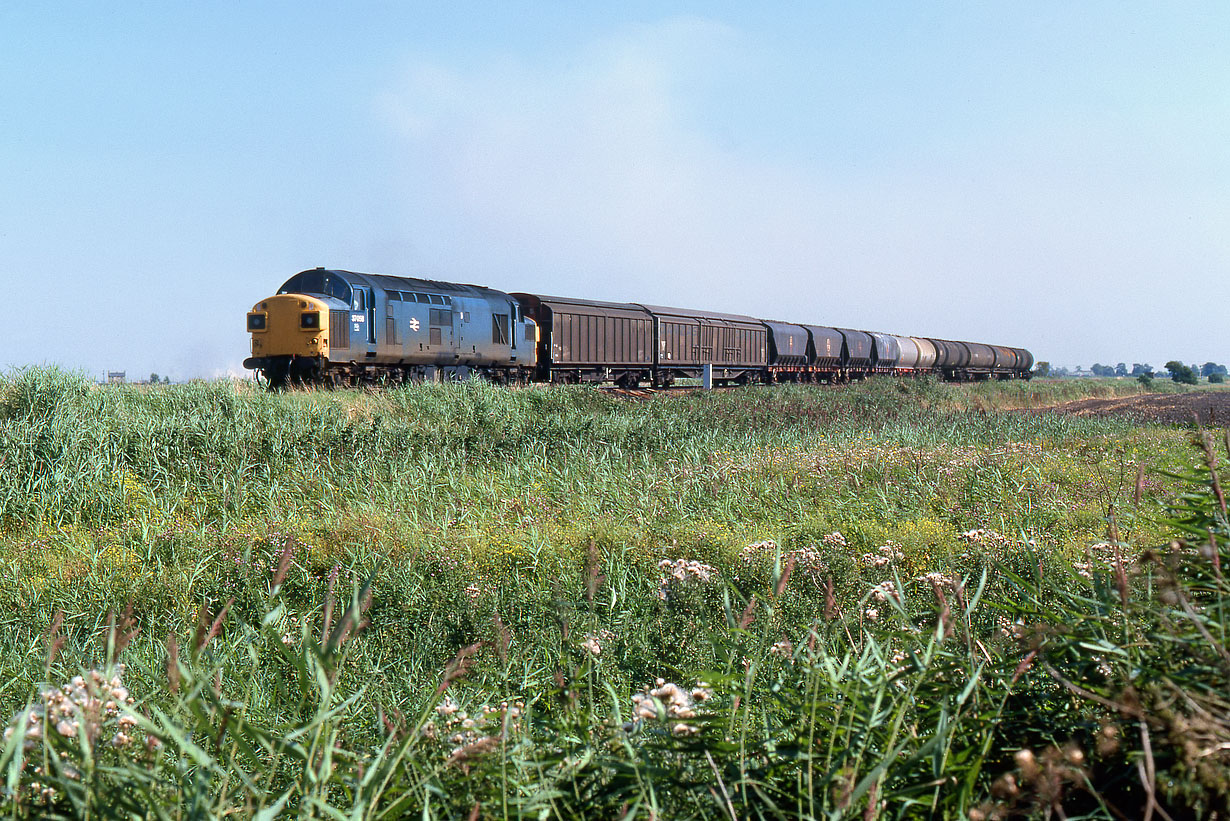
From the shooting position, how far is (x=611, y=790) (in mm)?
1995

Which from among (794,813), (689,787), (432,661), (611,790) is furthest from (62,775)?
(432,661)

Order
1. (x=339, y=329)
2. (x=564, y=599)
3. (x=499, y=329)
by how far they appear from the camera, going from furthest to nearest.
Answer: (x=499, y=329)
(x=339, y=329)
(x=564, y=599)

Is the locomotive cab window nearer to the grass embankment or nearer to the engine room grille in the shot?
the engine room grille

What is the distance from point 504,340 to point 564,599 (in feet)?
72.9

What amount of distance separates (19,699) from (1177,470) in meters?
11.3

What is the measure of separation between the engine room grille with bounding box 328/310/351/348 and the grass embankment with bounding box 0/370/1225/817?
4295 mm

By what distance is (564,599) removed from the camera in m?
4.40

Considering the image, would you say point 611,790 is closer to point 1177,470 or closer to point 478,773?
point 478,773

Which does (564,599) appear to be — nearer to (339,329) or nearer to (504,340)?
(339,329)

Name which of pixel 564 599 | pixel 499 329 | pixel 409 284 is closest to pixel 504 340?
pixel 499 329

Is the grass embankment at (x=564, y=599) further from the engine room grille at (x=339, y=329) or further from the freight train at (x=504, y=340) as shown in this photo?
the freight train at (x=504, y=340)

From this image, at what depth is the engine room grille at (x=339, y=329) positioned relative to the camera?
20594mm

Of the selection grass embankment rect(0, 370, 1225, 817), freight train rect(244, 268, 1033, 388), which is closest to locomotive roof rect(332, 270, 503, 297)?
freight train rect(244, 268, 1033, 388)

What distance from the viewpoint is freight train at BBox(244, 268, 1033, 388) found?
21141mm
